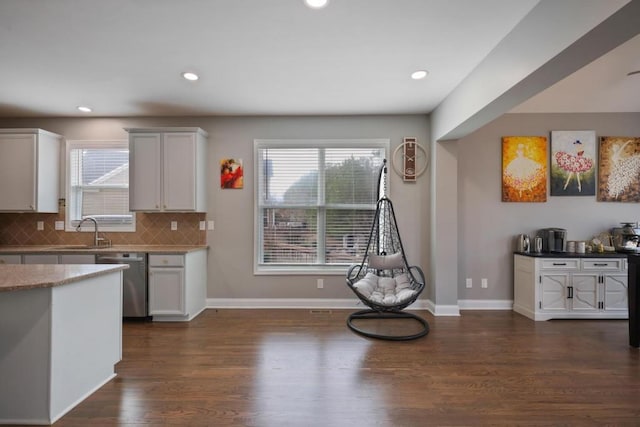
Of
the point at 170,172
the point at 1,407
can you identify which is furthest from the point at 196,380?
the point at 170,172

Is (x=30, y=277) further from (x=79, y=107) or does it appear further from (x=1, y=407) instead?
(x=79, y=107)

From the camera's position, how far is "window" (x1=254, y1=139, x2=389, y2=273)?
419 centimetres

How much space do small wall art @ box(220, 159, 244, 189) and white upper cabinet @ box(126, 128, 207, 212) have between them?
416 mm

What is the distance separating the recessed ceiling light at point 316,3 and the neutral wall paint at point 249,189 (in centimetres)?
215

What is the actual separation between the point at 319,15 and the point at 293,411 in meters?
2.63

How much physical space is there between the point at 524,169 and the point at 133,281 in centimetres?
510

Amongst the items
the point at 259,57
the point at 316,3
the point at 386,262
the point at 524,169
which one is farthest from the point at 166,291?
the point at 524,169

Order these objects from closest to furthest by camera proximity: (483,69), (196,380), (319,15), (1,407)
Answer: (1,407) < (319,15) < (196,380) < (483,69)

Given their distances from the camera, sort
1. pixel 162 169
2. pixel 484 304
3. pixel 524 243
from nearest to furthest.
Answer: pixel 162 169 < pixel 524 243 < pixel 484 304

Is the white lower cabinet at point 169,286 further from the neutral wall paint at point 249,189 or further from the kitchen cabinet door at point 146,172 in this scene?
the kitchen cabinet door at point 146,172

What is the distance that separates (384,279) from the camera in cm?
362

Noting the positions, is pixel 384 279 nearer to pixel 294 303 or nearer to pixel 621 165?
pixel 294 303

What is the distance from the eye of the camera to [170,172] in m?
3.83

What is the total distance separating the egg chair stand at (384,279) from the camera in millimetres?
3133
